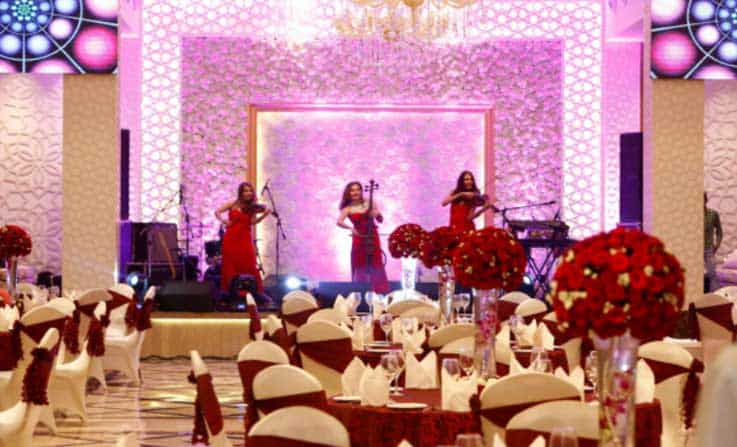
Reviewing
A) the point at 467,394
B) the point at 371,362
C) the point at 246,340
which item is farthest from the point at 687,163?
the point at 467,394

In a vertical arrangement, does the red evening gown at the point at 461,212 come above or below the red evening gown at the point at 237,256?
above

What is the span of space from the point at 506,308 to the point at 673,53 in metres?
4.88

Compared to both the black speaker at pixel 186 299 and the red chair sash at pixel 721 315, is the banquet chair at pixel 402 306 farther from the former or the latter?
the black speaker at pixel 186 299

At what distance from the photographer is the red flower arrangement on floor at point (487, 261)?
538 cm

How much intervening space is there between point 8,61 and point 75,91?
0.76m

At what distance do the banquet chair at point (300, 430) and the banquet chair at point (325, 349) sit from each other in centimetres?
355

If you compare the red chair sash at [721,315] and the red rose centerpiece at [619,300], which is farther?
the red chair sash at [721,315]

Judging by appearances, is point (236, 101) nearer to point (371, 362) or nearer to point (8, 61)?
point (8, 61)

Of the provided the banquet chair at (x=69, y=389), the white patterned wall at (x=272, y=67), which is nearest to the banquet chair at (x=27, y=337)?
the banquet chair at (x=69, y=389)

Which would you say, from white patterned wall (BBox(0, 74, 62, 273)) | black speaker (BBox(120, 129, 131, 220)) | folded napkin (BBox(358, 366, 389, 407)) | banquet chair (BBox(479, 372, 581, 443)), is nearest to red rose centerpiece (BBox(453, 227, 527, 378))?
folded napkin (BBox(358, 366, 389, 407))

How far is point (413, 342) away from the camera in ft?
23.7

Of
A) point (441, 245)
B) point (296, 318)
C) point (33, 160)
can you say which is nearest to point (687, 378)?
point (441, 245)

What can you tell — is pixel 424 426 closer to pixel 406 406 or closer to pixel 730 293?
pixel 406 406

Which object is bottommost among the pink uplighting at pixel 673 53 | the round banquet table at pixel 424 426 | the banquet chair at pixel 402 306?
the round banquet table at pixel 424 426
